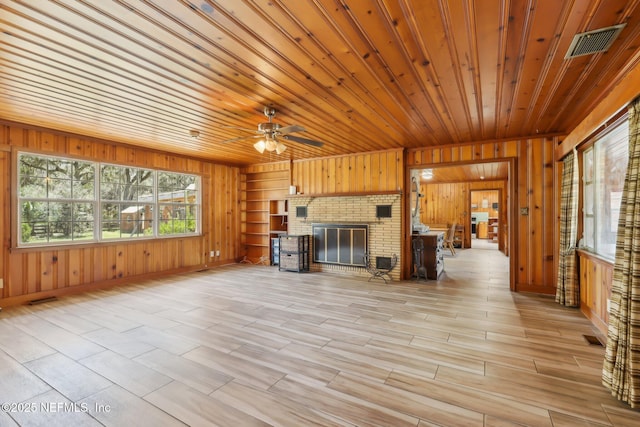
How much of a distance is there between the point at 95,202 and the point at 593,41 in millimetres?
7025

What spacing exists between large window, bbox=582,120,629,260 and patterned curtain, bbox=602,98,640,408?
96 centimetres

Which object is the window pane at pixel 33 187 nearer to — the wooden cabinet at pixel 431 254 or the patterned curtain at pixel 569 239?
the wooden cabinet at pixel 431 254

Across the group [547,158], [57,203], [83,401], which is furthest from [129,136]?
[547,158]

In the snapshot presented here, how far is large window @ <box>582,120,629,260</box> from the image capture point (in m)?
2.96

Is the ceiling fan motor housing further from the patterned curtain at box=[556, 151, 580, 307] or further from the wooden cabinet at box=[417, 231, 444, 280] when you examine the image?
the patterned curtain at box=[556, 151, 580, 307]

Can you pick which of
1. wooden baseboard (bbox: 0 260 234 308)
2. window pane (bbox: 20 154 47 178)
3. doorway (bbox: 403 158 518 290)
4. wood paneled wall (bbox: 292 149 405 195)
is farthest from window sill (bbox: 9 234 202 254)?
doorway (bbox: 403 158 518 290)

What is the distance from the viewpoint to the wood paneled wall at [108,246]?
14.2 ft

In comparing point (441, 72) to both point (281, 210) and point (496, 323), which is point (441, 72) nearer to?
point (496, 323)

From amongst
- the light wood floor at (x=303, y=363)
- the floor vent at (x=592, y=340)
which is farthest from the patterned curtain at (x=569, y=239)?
the floor vent at (x=592, y=340)

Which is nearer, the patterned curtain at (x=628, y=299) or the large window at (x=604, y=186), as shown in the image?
the patterned curtain at (x=628, y=299)

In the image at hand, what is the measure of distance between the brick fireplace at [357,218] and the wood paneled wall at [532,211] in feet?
6.53

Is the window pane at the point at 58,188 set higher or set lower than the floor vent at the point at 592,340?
higher

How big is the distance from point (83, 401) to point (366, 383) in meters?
2.04

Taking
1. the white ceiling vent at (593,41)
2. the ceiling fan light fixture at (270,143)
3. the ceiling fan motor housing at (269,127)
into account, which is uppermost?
the white ceiling vent at (593,41)
